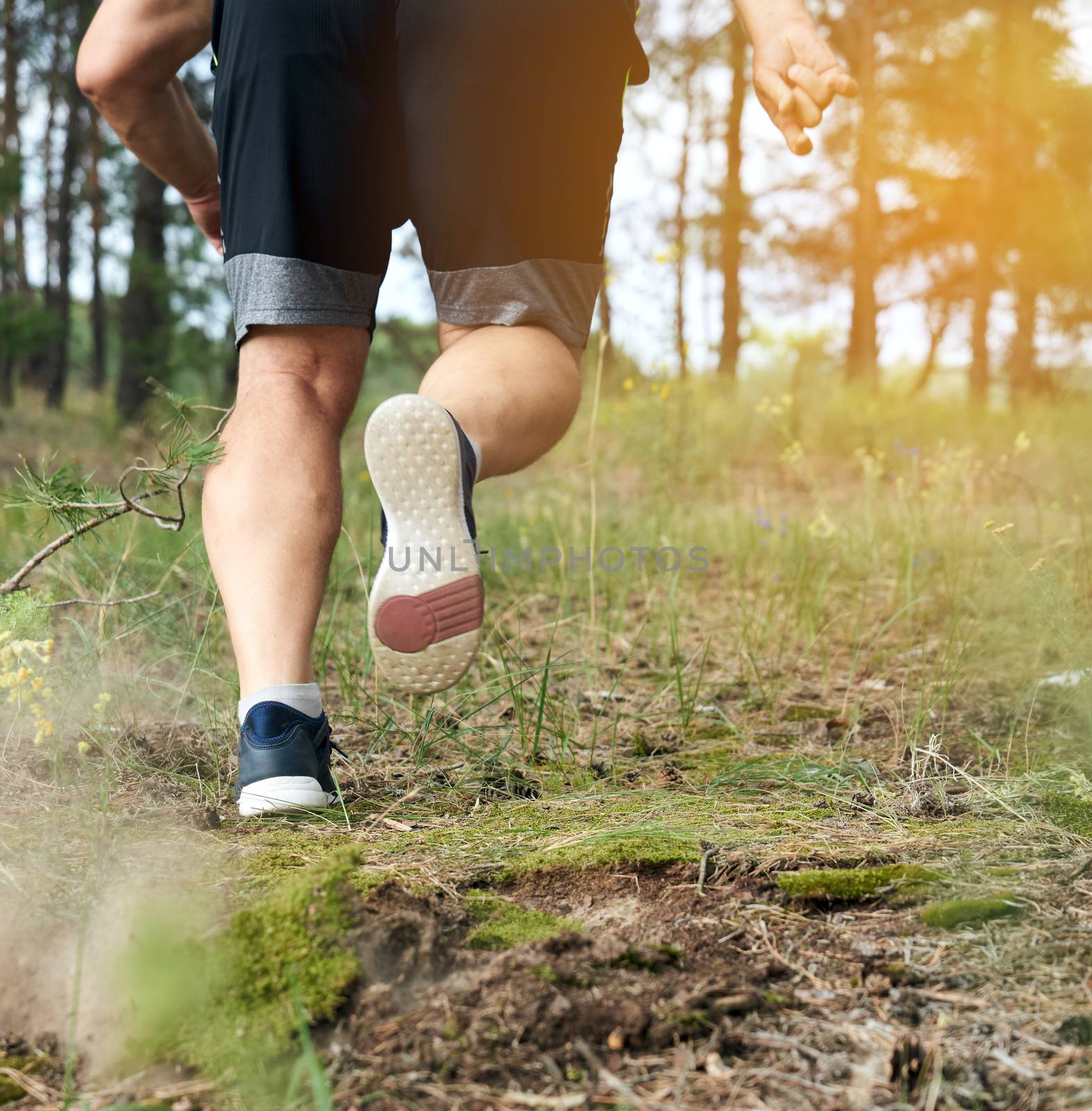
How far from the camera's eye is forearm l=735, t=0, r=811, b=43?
4.88ft

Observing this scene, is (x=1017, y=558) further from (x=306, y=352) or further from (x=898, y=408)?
(x=898, y=408)

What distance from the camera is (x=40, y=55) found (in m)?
13.2

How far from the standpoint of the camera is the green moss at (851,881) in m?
1.14

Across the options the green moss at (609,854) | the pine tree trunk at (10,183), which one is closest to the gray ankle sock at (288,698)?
the green moss at (609,854)

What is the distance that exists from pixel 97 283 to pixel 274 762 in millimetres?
17462

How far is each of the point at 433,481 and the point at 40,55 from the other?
1508 centimetres

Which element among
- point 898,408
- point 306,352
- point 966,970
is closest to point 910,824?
point 966,970

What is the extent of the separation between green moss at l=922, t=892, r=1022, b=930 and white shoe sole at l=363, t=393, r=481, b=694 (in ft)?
2.28

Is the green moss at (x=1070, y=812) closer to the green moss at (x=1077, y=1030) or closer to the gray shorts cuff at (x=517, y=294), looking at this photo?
the green moss at (x=1077, y=1030)

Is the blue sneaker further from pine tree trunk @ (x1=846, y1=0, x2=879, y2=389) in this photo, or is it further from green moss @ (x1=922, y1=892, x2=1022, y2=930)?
pine tree trunk @ (x1=846, y1=0, x2=879, y2=389)

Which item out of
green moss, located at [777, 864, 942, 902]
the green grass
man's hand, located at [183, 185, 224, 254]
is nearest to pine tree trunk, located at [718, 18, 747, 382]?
the green grass

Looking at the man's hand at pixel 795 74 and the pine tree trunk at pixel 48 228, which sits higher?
the pine tree trunk at pixel 48 228

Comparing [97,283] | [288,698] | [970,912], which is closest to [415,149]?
[288,698]

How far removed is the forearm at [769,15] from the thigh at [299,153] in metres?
0.58
